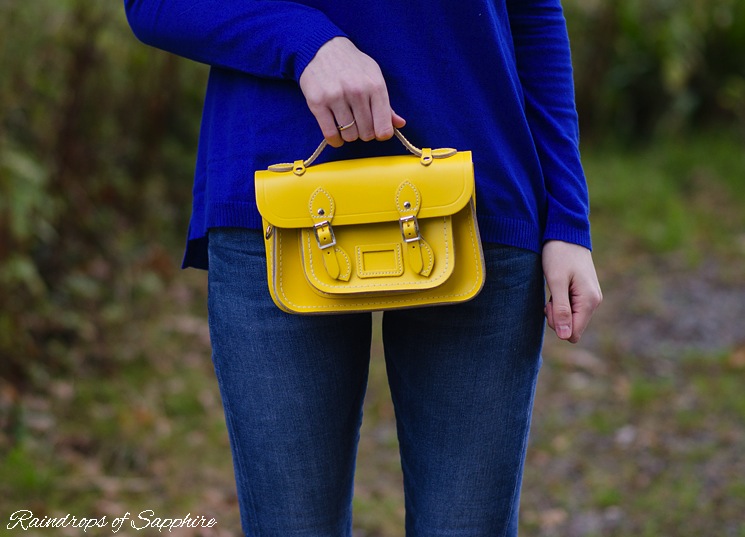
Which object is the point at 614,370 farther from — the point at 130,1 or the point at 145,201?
the point at 130,1

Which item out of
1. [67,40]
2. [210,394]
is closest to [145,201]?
[67,40]

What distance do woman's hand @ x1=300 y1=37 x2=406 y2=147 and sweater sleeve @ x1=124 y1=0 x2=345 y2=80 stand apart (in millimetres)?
24

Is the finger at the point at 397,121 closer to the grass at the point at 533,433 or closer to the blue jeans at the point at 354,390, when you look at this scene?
the blue jeans at the point at 354,390

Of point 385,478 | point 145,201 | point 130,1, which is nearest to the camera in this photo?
point 130,1

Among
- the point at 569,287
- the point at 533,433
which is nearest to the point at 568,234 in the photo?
the point at 569,287

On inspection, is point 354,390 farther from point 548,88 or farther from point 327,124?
point 548,88

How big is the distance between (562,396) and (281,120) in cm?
320

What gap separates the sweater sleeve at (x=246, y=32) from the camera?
130 cm

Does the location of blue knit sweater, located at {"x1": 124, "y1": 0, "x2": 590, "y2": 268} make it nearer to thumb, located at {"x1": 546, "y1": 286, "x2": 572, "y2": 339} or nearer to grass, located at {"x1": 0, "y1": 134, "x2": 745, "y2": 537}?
thumb, located at {"x1": 546, "y1": 286, "x2": 572, "y2": 339}

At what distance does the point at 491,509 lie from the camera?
1.55 m

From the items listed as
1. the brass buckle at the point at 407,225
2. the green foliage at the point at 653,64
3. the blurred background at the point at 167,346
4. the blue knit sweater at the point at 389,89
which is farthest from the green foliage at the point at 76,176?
the green foliage at the point at 653,64

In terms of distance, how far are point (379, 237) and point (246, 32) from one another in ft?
1.25

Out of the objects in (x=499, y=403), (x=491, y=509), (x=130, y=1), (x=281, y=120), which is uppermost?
(x=130, y=1)

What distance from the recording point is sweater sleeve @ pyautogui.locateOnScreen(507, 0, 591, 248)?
154 centimetres
